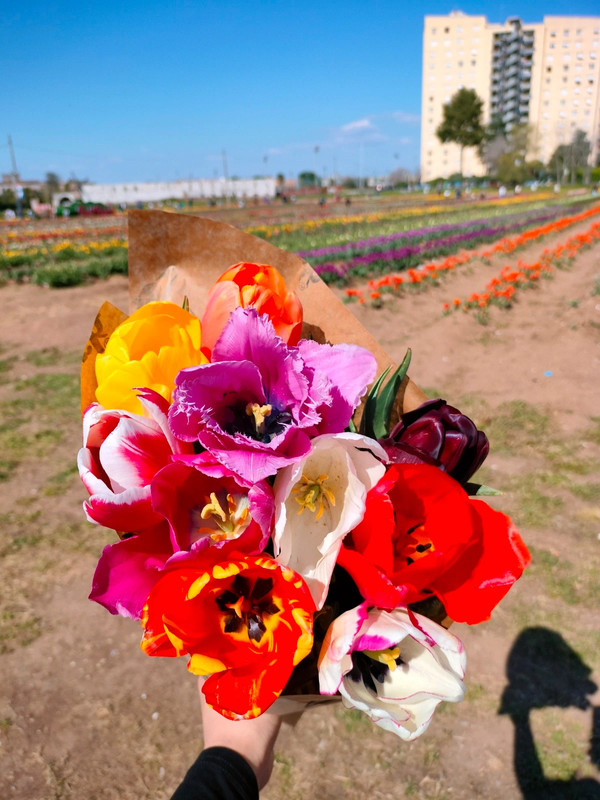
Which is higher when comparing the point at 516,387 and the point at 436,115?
the point at 436,115

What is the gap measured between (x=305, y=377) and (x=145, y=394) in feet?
0.65

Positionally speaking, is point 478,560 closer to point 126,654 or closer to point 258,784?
point 258,784

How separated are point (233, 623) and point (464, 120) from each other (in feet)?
219

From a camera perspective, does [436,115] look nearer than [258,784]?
No

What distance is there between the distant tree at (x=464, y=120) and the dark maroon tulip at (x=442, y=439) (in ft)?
211

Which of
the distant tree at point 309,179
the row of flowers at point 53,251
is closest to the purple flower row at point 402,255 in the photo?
the row of flowers at point 53,251

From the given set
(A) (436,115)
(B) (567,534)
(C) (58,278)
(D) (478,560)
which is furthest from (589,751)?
(A) (436,115)

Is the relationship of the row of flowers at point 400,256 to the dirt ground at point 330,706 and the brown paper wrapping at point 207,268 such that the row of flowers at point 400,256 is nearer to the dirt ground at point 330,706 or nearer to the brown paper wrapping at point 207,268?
the dirt ground at point 330,706

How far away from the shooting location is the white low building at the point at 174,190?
72875mm

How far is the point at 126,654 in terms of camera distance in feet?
11.0

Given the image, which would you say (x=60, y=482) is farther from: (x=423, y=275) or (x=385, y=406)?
(x=423, y=275)

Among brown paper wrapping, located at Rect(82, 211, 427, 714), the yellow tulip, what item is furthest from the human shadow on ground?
the yellow tulip

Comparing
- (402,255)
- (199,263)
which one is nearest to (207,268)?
(199,263)

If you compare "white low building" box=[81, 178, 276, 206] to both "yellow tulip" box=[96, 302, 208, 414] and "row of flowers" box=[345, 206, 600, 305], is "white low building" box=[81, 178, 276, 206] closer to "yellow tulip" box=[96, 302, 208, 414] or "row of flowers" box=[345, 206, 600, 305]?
"row of flowers" box=[345, 206, 600, 305]
